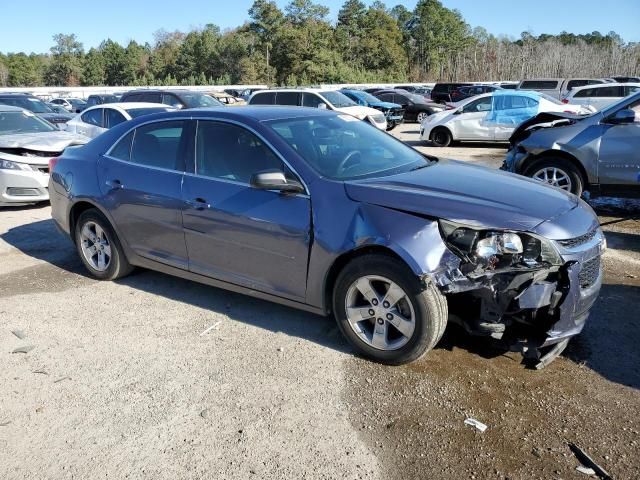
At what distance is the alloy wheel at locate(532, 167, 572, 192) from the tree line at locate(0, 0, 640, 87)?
59.5m

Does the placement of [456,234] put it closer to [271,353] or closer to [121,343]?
[271,353]

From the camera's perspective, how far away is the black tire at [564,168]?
771cm

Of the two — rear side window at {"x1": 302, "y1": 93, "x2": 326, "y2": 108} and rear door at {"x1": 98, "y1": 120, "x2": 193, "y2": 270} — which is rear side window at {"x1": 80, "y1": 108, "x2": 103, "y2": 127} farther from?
rear door at {"x1": 98, "y1": 120, "x2": 193, "y2": 270}

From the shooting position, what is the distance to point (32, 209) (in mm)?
9125

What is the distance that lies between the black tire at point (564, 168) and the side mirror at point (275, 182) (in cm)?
521

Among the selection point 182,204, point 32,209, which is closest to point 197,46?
point 32,209

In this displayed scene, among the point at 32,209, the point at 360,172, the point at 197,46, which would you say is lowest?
the point at 32,209

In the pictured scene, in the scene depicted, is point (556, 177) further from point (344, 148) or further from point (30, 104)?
point (30, 104)

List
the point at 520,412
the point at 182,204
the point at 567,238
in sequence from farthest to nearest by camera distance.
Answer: the point at 182,204, the point at 567,238, the point at 520,412

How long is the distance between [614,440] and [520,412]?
0.48 metres

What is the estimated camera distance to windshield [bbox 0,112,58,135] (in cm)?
987

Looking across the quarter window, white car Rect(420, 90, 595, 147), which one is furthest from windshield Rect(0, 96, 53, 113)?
the quarter window

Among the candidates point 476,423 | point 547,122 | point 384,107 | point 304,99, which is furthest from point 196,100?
point 476,423

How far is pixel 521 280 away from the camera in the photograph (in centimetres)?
340
